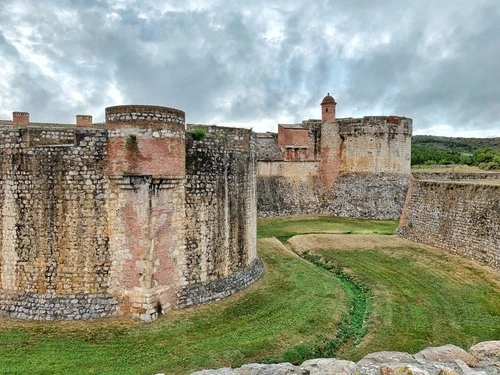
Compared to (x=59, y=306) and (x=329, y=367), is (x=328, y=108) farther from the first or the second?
(x=329, y=367)

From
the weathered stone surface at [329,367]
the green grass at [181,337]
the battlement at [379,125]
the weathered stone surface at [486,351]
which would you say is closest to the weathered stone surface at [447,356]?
the weathered stone surface at [486,351]

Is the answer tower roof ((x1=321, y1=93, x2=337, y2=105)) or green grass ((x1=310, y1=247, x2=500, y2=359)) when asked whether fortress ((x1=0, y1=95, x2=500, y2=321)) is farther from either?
tower roof ((x1=321, y1=93, x2=337, y2=105))

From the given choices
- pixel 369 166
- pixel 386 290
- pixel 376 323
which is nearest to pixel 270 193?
pixel 369 166

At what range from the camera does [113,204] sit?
12680 millimetres

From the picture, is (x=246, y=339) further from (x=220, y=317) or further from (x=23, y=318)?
(x=23, y=318)

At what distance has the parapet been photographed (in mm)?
12609

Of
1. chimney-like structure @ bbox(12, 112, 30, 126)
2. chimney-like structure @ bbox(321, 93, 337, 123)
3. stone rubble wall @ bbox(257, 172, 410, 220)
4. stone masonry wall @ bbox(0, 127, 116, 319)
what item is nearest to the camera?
stone masonry wall @ bbox(0, 127, 116, 319)

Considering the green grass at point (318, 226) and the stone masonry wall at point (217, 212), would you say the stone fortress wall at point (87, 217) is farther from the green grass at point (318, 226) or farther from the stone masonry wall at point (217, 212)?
the green grass at point (318, 226)

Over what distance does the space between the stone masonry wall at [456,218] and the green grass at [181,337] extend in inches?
320

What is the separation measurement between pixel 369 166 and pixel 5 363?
30.8 metres

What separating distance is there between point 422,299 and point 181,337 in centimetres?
884

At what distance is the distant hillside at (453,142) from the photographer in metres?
101

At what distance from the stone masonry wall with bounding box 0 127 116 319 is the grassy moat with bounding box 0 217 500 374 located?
84 cm

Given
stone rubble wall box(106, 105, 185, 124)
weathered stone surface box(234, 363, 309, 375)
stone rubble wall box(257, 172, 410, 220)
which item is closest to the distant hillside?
stone rubble wall box(257, 172, 410, 220)
